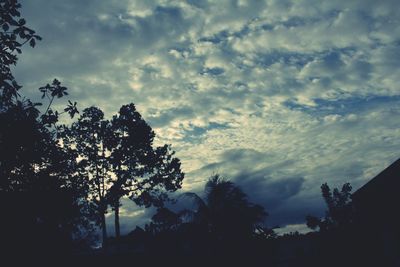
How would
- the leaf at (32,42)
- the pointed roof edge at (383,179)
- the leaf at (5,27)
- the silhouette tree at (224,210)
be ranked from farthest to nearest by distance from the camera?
1. the silhouette tree at (224,210)
2. the pointed roof edge at (383,179)
3. the leaf at (32,42)
4. the leaf at (5,27)

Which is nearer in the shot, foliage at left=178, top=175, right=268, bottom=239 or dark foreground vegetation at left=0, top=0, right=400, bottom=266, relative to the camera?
dark foreground vegetation at left=0, top=0, right=400, bottom=266

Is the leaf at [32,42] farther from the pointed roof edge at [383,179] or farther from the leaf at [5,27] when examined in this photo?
the pointed roof edge at [383,179]

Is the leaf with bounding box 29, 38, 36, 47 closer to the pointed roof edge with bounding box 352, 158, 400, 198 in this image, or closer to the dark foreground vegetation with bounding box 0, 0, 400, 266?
the dark foreground vegetation with bounding box 0, 0, 400, 266

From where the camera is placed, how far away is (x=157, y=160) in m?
30.3

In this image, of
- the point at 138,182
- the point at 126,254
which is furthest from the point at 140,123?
the point at 126,254

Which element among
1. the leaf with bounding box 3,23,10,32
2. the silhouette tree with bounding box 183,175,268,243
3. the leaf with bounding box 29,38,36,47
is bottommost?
the silhouette tree with bounding box 183,175,268,243

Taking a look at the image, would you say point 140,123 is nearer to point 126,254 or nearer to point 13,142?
point 126,254

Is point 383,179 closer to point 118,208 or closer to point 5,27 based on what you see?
point 5,27

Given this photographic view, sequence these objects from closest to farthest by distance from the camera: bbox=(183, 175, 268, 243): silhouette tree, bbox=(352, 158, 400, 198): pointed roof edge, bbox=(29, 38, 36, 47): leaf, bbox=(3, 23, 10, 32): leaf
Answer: bbox=(3, 23, 10, 32): leaf < bbox=(29, 38, 36, 47): leaf < bbox=(352, 158, 400, 198): pointed roof edge < bbox=(183, 175, 268, 243): silhouette tree

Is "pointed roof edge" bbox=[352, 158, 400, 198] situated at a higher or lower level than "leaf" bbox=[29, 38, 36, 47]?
lower

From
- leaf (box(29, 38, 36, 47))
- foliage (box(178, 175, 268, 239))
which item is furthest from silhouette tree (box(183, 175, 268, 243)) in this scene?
leaf (box(29, 38, 36, 47))

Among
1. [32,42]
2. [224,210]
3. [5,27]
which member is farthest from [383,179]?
[5,27]

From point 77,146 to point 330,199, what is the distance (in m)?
48.7

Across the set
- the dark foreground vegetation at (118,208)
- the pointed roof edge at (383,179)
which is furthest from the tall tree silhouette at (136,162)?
the pointed roof edge at (383,179)
